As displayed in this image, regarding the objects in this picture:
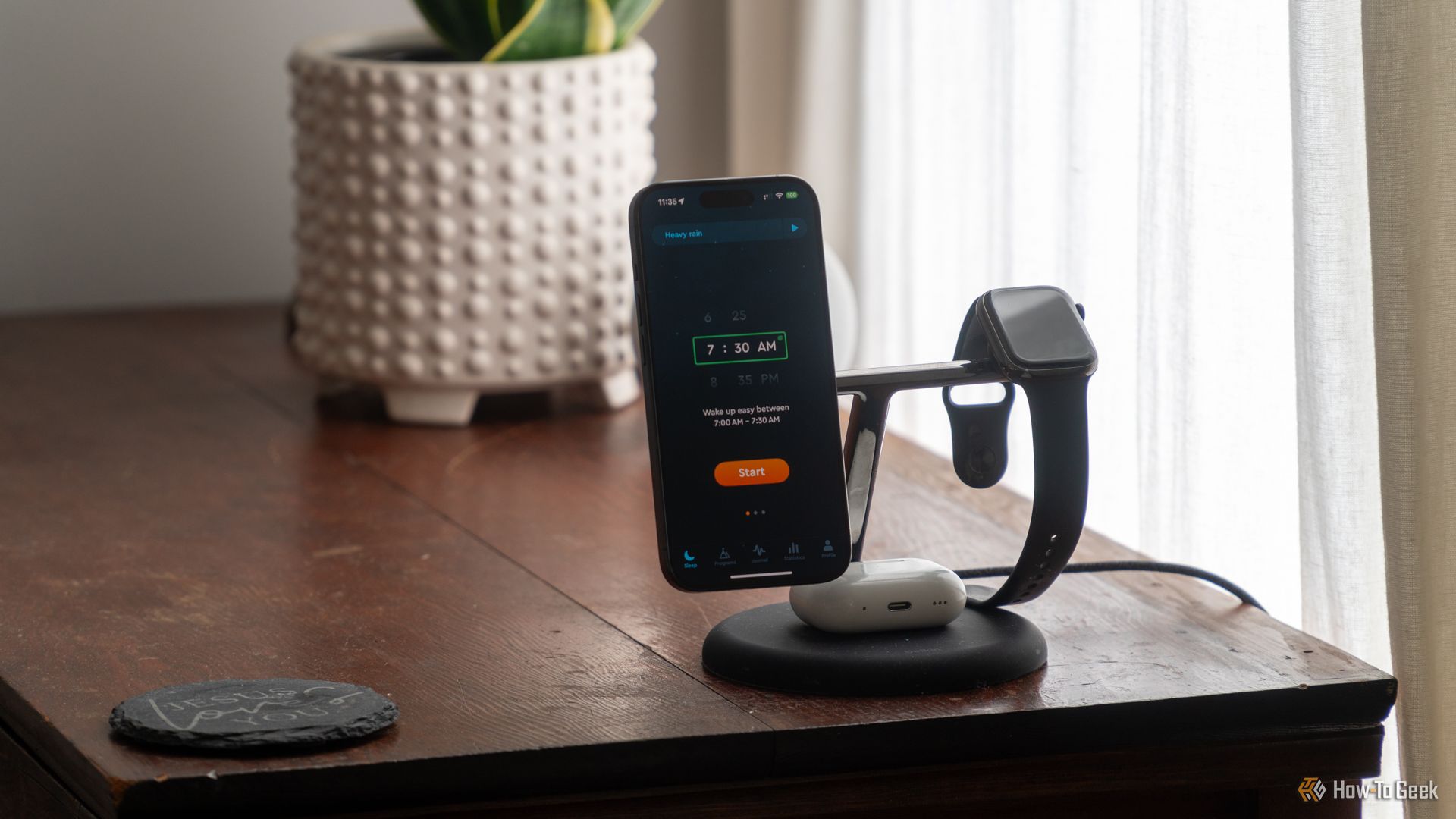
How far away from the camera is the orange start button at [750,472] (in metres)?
0.60

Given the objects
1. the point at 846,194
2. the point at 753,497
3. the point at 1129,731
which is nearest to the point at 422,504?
the point at 753,497

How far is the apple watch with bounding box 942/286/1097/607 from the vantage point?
23.9 inches

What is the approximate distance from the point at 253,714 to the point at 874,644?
23 centimetres

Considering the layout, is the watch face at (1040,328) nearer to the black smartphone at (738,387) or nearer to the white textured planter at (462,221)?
the black smartphone at (738,387)

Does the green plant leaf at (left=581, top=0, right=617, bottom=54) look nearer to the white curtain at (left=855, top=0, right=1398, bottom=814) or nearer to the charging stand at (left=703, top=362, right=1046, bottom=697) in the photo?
the white curtain at (left=855, top=0, right=1398, bottom=814)

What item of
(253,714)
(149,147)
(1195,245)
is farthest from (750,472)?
(149,147)

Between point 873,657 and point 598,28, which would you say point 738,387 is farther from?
point 598,28

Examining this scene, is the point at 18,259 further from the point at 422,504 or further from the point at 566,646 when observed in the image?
the point at 566,646

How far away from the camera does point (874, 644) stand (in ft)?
2.02

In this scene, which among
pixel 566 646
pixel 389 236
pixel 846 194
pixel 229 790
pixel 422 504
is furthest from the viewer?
pixel 846 194

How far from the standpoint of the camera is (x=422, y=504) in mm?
894

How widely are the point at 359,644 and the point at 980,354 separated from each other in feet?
0.94

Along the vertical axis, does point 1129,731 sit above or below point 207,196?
below

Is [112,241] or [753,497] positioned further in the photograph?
[112,241]
